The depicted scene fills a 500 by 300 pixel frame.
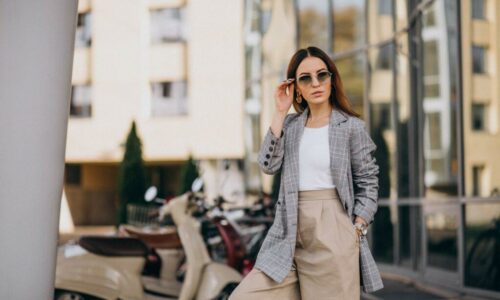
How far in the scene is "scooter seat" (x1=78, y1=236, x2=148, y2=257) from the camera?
598cm

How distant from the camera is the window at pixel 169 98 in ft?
85.0

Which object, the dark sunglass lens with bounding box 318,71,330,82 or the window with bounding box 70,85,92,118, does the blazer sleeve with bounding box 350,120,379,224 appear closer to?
the dark sunglass lens with bounding box 318,71,330,82

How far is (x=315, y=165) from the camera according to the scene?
9.64 feet

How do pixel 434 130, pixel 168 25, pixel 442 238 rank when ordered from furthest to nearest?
pixel 168 25, pixel 434 130, pixel 442 238

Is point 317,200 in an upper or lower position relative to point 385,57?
lower

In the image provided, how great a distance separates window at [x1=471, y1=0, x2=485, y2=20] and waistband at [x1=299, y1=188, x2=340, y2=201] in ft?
16.6

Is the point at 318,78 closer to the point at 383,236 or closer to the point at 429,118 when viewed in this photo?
the point at 429,118

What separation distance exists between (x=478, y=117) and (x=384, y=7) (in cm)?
342

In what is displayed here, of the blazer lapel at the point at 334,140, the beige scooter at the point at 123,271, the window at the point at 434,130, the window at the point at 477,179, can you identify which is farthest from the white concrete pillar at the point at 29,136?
the window at the point at 434,130

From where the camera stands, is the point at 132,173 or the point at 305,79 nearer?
the point at 305,79

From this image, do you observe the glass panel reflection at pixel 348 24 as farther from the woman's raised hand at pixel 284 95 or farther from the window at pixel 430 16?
the woman's raised hand at pixel 284 95

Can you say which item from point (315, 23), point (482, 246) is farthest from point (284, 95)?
point (315, 23)

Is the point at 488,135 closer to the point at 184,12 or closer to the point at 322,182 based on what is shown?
the point at 322,182

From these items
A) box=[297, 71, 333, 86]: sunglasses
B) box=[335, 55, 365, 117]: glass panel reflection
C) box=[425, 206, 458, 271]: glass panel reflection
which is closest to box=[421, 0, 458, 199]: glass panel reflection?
box=[425, 206, 458, 271]: glass panel reflection
